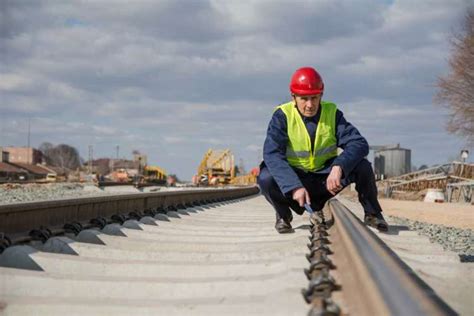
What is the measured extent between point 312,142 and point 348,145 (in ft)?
0.88

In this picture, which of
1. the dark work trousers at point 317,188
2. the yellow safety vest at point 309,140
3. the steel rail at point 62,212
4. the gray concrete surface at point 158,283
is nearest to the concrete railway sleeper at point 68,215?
the steel rail at point 62,212

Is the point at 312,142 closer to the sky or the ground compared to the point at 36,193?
closer to the sky

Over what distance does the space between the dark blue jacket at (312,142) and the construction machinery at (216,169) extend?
41.5 metres

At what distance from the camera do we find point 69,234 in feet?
14.2

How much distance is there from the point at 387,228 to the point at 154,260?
223cm

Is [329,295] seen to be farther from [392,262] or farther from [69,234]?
[69,234]

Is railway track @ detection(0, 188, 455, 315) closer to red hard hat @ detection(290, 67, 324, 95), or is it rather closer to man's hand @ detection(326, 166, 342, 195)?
man's hand @ detection(326, 166, 342, 195)

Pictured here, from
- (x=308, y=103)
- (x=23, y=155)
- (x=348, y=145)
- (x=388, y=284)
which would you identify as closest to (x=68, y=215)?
(x=308, y=103)

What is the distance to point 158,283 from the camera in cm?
255

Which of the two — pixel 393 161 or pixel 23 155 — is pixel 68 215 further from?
pixel 23 155

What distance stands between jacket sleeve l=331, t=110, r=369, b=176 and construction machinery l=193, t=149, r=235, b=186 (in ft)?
136

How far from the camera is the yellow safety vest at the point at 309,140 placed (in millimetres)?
4555

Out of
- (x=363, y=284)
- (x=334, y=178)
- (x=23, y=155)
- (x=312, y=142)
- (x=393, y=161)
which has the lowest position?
(x=363, y=284)

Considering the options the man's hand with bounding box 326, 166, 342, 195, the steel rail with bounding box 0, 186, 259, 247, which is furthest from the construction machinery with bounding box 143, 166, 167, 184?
the man's hand with bounding box 326, 166, 342, 195
